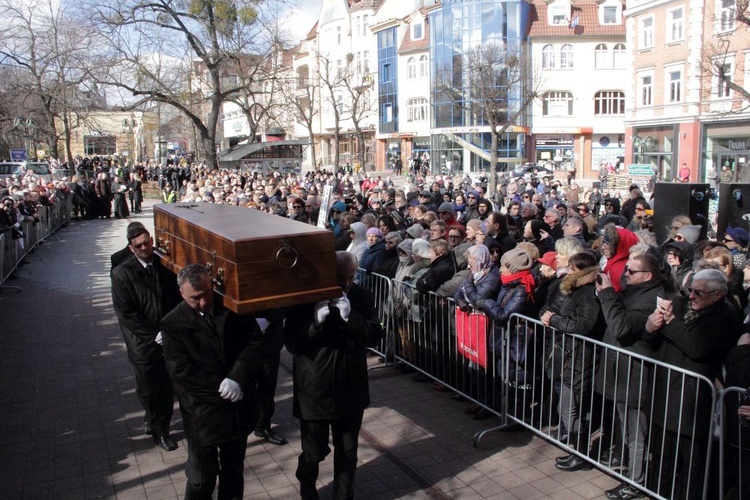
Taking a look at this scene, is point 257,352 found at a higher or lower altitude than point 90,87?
lower

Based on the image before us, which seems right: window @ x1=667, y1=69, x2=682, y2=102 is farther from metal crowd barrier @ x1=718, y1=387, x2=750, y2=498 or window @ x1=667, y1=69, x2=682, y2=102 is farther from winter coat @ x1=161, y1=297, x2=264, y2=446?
winter coat @ x1=161, y1=297, x2=264, y2=446

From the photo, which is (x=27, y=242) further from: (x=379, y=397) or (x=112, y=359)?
(x=379, y=397)

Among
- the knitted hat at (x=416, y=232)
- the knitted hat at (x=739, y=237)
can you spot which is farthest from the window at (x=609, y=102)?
the knitted hat at (x=739, y=237)

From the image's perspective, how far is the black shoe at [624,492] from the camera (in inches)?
183

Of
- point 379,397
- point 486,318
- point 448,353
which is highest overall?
point 486,318

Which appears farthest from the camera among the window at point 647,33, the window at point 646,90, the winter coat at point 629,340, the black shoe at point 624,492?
the window at point 646,90

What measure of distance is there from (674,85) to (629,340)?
37105mm

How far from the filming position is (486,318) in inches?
233

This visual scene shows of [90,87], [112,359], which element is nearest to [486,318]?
[112,359]

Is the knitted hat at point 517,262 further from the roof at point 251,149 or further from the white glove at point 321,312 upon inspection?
the roof at point 251,149

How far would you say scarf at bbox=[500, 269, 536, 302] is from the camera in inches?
226

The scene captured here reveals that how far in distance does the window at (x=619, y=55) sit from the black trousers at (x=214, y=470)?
2040 inches

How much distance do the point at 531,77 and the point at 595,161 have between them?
982 centimetres

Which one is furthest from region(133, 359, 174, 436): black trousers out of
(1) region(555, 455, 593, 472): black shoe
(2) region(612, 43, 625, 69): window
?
(2) region(612, 43, 625, 69): window
